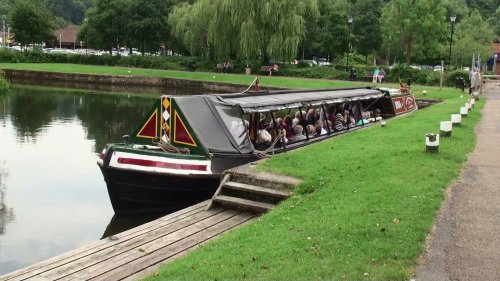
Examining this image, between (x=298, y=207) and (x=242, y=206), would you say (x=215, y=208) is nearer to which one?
(x=242, y=206)

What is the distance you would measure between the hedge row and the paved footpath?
112ft

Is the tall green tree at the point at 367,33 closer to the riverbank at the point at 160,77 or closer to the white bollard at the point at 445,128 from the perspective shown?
the riverbank at the point at 160,77

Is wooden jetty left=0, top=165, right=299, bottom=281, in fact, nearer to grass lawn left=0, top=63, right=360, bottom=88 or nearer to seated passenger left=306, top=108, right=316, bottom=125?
seated passenger left=306, top=108, right=316, bottom=125

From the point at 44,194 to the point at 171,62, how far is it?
43846 millimetres

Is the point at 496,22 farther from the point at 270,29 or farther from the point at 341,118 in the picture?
the point at 341,118

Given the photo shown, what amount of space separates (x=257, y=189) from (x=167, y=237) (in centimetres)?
216

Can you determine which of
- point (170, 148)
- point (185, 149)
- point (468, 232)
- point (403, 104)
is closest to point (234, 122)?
point (185, 149)

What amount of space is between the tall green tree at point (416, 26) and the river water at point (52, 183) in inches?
1321

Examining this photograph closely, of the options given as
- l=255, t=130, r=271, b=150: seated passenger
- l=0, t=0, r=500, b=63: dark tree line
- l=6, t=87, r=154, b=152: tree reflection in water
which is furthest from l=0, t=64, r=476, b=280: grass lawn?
l=0, t=0, r=500, b=63: dark tree line

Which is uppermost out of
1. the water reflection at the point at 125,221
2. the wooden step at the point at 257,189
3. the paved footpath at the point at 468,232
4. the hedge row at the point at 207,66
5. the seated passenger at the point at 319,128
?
the hedge row at the point at 207,66

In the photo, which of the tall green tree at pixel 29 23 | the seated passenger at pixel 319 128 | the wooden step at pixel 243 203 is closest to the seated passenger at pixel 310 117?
the seated passenger at pixel 319 128

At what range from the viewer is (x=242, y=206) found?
32.6 ft

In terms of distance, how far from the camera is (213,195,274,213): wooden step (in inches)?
381

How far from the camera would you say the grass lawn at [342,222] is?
20.0 feet
